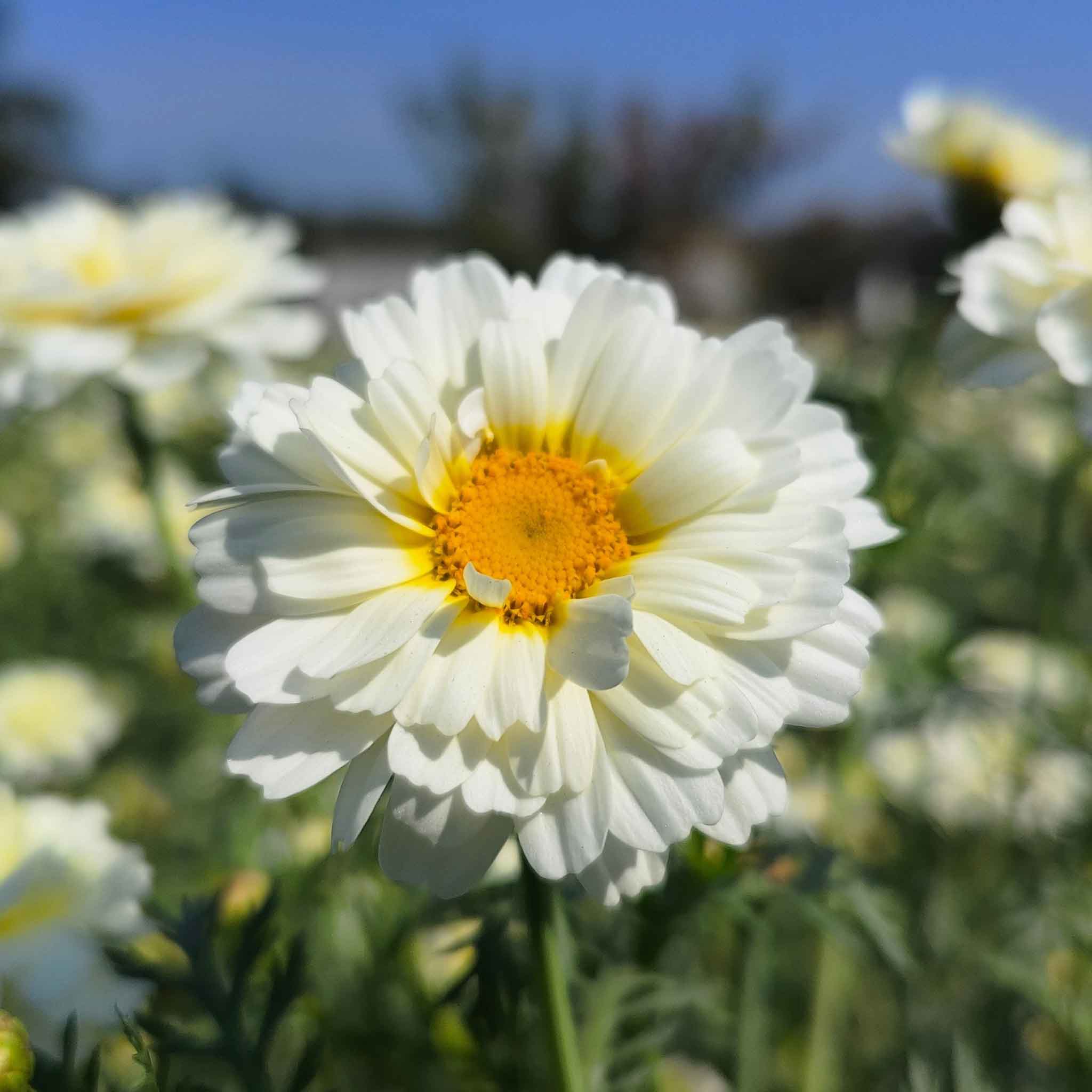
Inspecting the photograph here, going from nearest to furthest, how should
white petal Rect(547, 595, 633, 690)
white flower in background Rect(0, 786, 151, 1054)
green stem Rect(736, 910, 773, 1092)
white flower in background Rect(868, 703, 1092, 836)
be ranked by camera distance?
white petal Rect(547, 595, 633, 690), white flower in background Rect(0, 786, 151, 1054), green stem Rect(736, 910, 773, 1092), white flower in background Rect(868, 703, 1092, 836)

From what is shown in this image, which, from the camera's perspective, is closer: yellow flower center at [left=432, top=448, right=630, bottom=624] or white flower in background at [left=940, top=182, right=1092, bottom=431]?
yellow flower center at [left=432, top=448, right=630, bottom=624]

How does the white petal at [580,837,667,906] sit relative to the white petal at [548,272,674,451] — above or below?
below

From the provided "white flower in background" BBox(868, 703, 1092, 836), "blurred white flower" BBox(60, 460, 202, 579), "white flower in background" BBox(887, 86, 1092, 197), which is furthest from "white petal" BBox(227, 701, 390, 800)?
"blurred white flower" BBox(60, 460, 202, 579)

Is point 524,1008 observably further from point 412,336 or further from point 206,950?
point 412,336

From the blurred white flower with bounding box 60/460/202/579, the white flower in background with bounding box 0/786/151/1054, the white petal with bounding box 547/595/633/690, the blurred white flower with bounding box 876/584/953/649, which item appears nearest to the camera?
the white petal with bounding box 547/595/633/690

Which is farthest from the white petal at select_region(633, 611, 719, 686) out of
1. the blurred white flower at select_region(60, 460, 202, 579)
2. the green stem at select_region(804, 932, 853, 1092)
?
the blurred white flower at select_region(60, 460, 202, 579)

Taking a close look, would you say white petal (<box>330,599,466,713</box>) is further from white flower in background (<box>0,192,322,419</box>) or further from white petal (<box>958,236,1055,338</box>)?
white flower in background (<box>0,192,322,419</box>)

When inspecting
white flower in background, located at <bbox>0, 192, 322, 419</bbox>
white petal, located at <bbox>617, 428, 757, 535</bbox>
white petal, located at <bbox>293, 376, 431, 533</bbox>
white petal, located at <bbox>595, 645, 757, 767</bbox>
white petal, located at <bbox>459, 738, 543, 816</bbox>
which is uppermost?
white flower in background, located at <bbox>0, 192, 322, 419</bbox>

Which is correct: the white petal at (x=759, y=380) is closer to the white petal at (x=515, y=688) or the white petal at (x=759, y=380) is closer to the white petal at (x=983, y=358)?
the white petal at (x=515, y=688)
